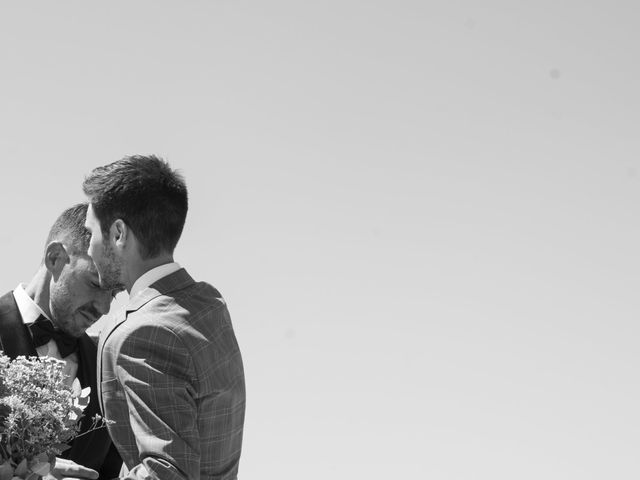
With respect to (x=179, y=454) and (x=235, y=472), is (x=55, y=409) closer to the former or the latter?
(x=179, y=454)

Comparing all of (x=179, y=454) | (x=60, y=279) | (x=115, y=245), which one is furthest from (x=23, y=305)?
(x=179, y=454)

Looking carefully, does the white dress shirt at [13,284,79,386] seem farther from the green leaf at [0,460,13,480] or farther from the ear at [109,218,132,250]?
the green leaf at [0,460,13,480]

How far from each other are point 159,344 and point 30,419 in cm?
57

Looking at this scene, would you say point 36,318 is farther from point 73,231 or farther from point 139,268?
point 139,268

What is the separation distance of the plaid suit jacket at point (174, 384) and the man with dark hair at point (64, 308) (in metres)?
1.99

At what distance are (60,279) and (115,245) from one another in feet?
7.11

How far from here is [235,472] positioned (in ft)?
13.9

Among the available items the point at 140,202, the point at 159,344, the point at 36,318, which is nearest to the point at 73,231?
the point at 36,318

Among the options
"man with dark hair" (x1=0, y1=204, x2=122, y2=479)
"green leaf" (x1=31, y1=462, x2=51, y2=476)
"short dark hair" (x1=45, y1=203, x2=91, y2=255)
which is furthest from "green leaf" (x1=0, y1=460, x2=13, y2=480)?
"short dark hair" (x1=45, y1=203, x2=91, y2=255)

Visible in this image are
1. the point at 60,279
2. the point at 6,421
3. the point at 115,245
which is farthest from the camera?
the point at 60,279

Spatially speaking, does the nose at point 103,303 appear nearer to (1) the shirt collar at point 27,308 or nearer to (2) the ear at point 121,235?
(1) the shirt collar at point 27,308

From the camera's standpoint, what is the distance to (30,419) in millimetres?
3830

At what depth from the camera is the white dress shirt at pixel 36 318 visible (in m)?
6.11

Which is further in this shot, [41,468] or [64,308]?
[64,308]
